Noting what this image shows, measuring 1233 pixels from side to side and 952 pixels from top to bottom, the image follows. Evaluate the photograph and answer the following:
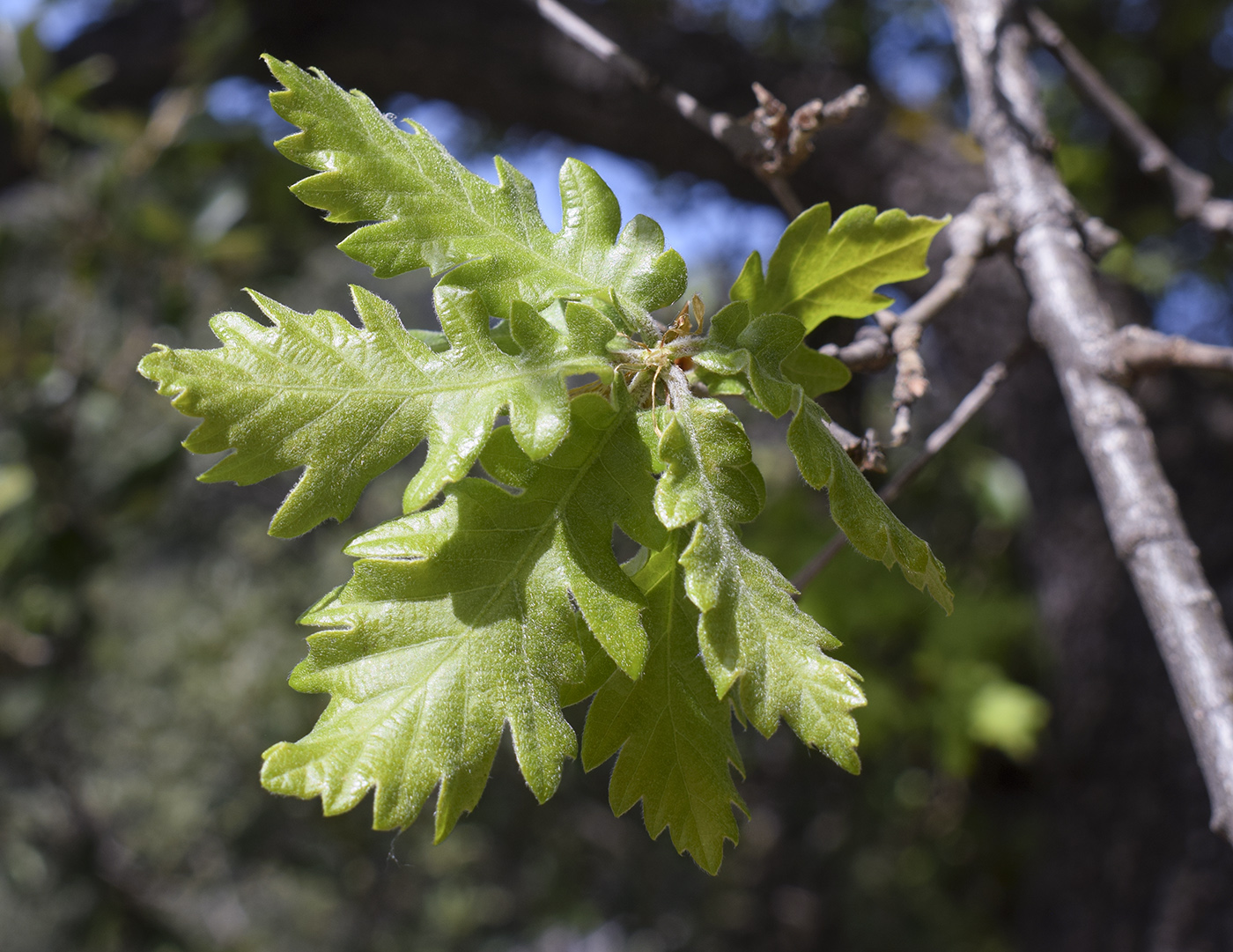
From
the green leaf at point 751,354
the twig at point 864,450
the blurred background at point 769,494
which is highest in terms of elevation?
the green leaf at point 751,354

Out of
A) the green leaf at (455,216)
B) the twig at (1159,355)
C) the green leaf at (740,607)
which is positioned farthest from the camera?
the twig at (1159,355)

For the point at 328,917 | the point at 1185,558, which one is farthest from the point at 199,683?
the point at 1185,558

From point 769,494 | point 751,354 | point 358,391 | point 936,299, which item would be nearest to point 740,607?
point 751,354

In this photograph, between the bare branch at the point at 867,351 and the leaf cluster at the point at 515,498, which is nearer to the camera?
the leaf cluster at the point at 515,498

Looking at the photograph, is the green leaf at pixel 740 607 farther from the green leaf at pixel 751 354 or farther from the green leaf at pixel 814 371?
the green leaf at pixel 814 371

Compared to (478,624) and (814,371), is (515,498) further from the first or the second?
(814,371)

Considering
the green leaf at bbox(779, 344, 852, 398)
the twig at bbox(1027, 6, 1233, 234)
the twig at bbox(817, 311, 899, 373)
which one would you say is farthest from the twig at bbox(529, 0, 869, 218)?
the twig at bbox(1027, 6, 1233, 234)

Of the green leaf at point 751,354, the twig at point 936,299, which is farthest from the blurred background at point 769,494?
the green leaf at point 751,354

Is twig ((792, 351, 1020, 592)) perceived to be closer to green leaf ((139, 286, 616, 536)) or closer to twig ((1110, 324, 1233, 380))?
twig ((1110, 324, 1233, 380))
